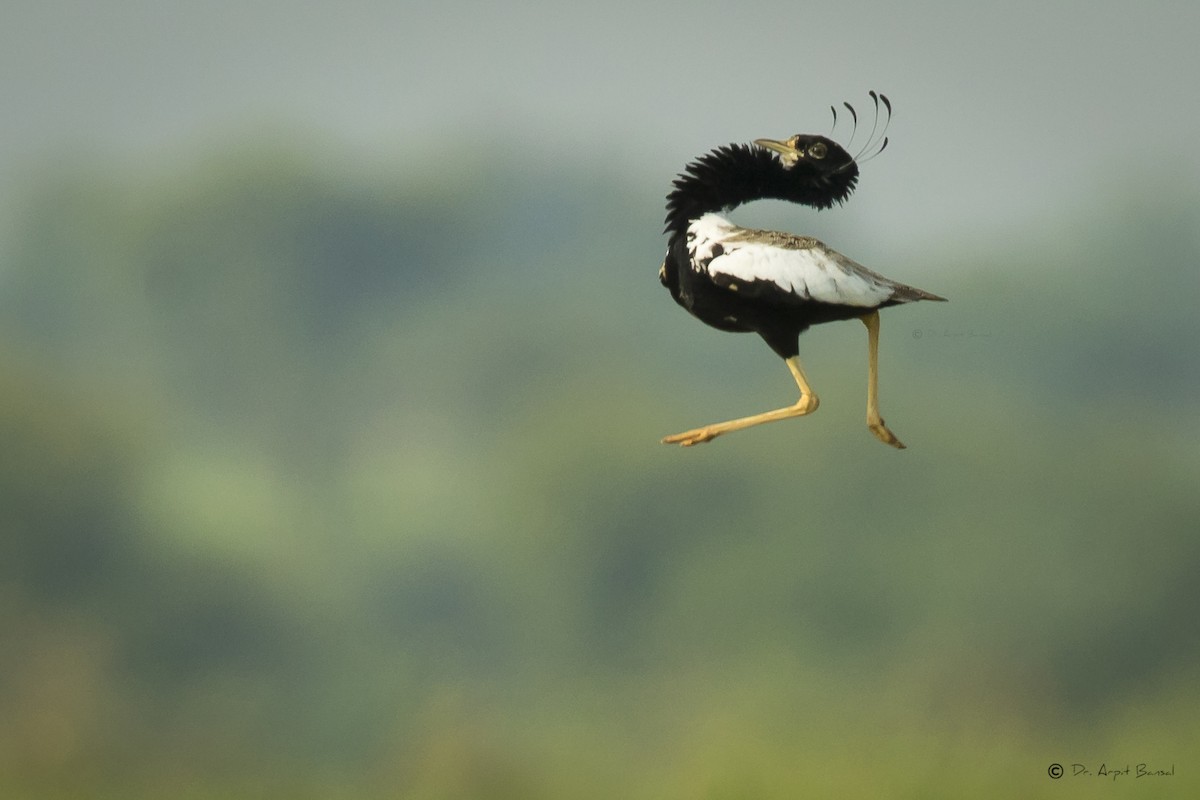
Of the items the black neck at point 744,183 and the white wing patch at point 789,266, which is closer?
the white wing patch at point 789,266

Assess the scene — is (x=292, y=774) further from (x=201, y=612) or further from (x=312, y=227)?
(x=312, y=227)

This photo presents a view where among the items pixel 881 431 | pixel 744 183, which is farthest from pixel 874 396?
pixel 744 183

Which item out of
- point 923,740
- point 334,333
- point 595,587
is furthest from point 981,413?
point 334,333

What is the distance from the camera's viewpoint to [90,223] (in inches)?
118

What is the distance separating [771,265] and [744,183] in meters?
0.18

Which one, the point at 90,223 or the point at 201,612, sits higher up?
the point at 90,223

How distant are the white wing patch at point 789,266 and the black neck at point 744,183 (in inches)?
A: 2.4

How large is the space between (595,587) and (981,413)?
821 mm

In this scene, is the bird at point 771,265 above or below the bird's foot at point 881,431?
above

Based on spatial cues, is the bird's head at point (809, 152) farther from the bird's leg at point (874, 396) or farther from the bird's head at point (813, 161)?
the bird's leg at point (874, 396)

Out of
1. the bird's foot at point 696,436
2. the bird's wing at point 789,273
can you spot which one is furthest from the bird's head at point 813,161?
the bird's foot at point 696,436

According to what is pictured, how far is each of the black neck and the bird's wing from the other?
88 mm

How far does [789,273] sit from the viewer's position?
7.15 ft

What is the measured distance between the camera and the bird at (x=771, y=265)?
218 cm
